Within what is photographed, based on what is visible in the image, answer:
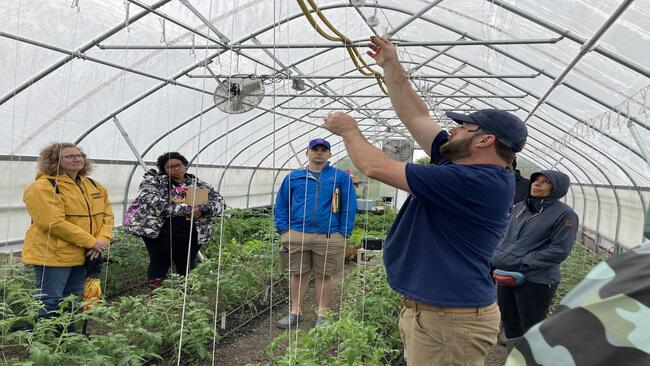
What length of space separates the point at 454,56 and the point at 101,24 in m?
5.74

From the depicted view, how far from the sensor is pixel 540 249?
3.51 meters

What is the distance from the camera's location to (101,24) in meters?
5.50

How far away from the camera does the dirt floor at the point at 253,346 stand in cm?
414

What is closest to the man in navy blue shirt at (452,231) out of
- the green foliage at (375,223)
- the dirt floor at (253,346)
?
the dirt floor at (253,346)

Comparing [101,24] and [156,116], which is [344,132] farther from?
[156,116]

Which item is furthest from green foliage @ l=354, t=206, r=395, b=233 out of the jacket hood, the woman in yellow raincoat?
the woman in yellow raincoat

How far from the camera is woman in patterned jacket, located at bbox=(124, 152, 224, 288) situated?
15.0ft

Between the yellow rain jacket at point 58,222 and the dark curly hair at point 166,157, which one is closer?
the yellow rain jacket at point 58,222

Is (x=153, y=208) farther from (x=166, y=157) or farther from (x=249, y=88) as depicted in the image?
(x=249, y=88)

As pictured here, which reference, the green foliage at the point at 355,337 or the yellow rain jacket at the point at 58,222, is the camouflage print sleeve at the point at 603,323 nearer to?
the green foliage at the point at 355,337

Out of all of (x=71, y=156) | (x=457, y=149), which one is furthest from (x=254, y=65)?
(x=457, y=149)

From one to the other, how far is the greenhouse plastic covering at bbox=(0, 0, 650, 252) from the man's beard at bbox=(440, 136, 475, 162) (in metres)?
1.11

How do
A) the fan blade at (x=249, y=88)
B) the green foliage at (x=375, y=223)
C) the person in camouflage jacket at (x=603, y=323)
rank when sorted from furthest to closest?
the green foliage at (x=375, y=223) → the fan blade at (x=249, y=88) → the person in camouflage jacket at (x=603, y=323)

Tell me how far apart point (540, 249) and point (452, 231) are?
A: 199 centimetres
